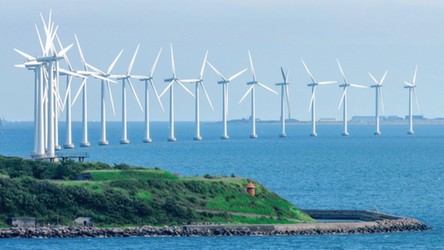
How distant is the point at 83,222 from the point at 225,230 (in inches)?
335

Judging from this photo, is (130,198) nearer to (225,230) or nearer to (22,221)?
(225,230)

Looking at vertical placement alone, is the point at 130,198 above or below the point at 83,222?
above

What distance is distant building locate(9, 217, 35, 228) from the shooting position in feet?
288

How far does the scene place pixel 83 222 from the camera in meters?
88.9

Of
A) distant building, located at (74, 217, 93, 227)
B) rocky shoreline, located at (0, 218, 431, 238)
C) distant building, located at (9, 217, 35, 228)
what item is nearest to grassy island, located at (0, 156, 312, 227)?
distant building, located at (74, 217, 93, 227)

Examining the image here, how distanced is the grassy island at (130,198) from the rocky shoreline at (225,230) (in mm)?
1853

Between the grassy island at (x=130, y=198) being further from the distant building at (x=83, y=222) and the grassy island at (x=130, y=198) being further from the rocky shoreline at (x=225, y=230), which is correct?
the rocky shoreline at (x=225, y=230)

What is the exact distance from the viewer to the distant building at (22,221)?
87.8 metres

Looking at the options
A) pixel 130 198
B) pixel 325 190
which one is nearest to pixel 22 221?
pixel 130 198

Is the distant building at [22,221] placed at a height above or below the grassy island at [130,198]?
below

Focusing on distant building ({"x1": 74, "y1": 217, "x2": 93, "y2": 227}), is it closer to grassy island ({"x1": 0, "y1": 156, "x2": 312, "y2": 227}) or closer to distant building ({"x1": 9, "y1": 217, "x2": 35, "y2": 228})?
grassy island ({"x1": 0, "y1": 156, "x2": 312, "y2": 227})

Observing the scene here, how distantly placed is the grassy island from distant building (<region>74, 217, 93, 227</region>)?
0.26m

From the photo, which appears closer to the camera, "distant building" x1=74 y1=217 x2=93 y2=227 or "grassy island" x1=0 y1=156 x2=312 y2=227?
"distant building" x1=74 y1=217 x2=93 y2=227

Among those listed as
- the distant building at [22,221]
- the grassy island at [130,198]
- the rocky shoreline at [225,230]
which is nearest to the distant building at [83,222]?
the grassy island at [130,198]
